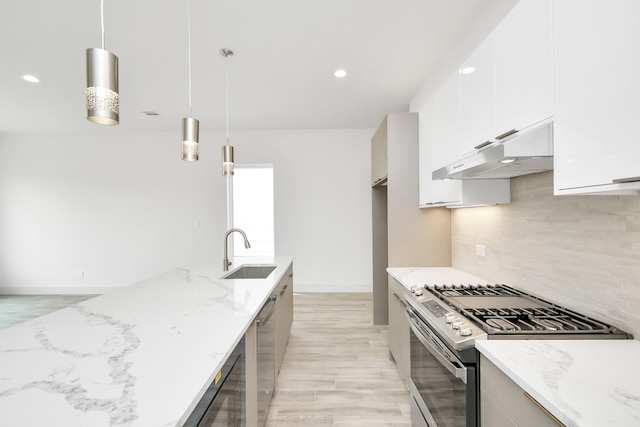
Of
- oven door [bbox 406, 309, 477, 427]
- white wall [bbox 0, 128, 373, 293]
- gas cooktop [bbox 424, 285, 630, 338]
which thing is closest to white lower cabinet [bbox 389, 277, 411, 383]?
oven door [bbox 406, 309, 477, 427]

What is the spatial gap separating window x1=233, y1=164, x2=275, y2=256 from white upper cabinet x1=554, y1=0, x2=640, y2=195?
4707 millimetres

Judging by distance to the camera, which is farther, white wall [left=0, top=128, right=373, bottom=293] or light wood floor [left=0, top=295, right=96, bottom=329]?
white wall [left=0, top=128, right=373, bottom=293]

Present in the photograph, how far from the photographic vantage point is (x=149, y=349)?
106 centimetres

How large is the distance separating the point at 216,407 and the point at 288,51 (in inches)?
109

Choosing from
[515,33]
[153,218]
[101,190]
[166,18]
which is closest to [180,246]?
[153,218]

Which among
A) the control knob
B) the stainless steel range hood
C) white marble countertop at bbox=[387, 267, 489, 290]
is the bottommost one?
white marble countertop at bbox=[387, 267, 489, 290]

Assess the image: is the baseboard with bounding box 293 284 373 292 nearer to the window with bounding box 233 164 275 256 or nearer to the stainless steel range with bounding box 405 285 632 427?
the window with bounding box 233 164 275 256

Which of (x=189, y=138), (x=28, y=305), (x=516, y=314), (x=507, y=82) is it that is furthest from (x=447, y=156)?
(x=28, y=305)

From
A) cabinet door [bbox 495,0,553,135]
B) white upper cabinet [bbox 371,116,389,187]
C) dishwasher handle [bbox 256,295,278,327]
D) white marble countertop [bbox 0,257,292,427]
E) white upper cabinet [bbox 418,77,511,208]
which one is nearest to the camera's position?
white marble countertop [bbox 0,257,292,427]

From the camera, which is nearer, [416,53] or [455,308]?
[455,308]

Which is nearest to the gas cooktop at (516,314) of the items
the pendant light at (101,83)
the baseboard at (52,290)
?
the pendant light at (101,83)

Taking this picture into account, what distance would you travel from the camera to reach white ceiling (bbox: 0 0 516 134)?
2.14m

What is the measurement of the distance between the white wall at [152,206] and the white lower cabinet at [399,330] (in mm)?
2623

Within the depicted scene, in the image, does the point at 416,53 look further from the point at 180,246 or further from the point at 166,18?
the point at 180,246
